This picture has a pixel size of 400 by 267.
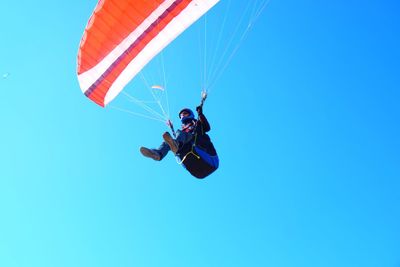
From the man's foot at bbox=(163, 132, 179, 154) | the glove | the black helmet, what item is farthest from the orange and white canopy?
the man's foot at bbox=(163, 132, 179, 154)

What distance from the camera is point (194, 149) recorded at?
9.48 m

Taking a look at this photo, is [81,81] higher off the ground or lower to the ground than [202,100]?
higher

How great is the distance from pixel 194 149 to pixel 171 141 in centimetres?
56

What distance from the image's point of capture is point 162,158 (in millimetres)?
9438

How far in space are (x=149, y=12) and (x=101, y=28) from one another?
105cm

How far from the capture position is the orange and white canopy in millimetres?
9906

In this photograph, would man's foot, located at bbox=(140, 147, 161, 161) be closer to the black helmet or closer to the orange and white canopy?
the black helmet

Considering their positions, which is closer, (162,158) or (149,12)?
(162,158)

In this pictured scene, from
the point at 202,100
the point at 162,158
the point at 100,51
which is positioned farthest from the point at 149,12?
the point at 162,158

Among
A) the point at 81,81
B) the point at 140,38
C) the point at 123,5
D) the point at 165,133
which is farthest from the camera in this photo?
the point at 81,81

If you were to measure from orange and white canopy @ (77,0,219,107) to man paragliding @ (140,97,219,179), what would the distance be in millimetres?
2058

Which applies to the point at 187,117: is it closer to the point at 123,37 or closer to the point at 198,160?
the point at 198,160

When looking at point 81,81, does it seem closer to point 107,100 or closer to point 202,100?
point 107,100

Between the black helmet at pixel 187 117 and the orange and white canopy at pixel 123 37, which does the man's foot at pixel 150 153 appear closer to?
the black helmet at pixel 187 117
